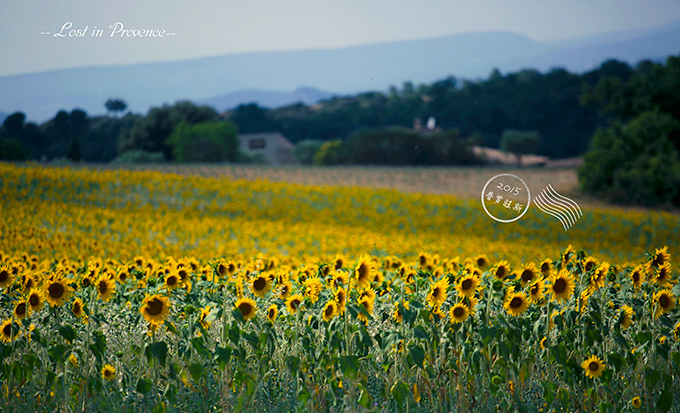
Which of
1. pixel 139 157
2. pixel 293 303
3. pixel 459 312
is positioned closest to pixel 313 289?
pixel 293 303

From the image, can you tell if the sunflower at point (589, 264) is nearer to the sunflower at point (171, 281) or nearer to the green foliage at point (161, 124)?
the sunflower at point (171, 281)

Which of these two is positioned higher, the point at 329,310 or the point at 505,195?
the point at 505,195

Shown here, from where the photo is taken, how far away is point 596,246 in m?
12.6

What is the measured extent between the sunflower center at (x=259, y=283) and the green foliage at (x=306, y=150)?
20.0 m

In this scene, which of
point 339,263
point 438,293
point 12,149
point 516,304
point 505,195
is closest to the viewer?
point 438,293

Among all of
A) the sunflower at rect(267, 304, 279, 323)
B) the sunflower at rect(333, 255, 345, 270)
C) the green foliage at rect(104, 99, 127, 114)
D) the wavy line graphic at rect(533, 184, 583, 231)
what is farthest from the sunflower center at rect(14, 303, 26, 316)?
the wavy line graphic at rect(533, 184, 583, 231)

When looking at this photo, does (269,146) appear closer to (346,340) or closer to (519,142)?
(519,142)

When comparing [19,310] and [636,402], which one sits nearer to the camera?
[636,402]

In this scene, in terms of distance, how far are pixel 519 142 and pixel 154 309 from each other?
28.9m

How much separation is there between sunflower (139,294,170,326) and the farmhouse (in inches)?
846

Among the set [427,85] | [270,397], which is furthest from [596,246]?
[427,85]

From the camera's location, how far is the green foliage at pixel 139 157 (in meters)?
17.8

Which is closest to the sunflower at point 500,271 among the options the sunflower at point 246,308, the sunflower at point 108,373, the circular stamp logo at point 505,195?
the sunflower at point 246,308

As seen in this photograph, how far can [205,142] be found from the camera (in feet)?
73.8
